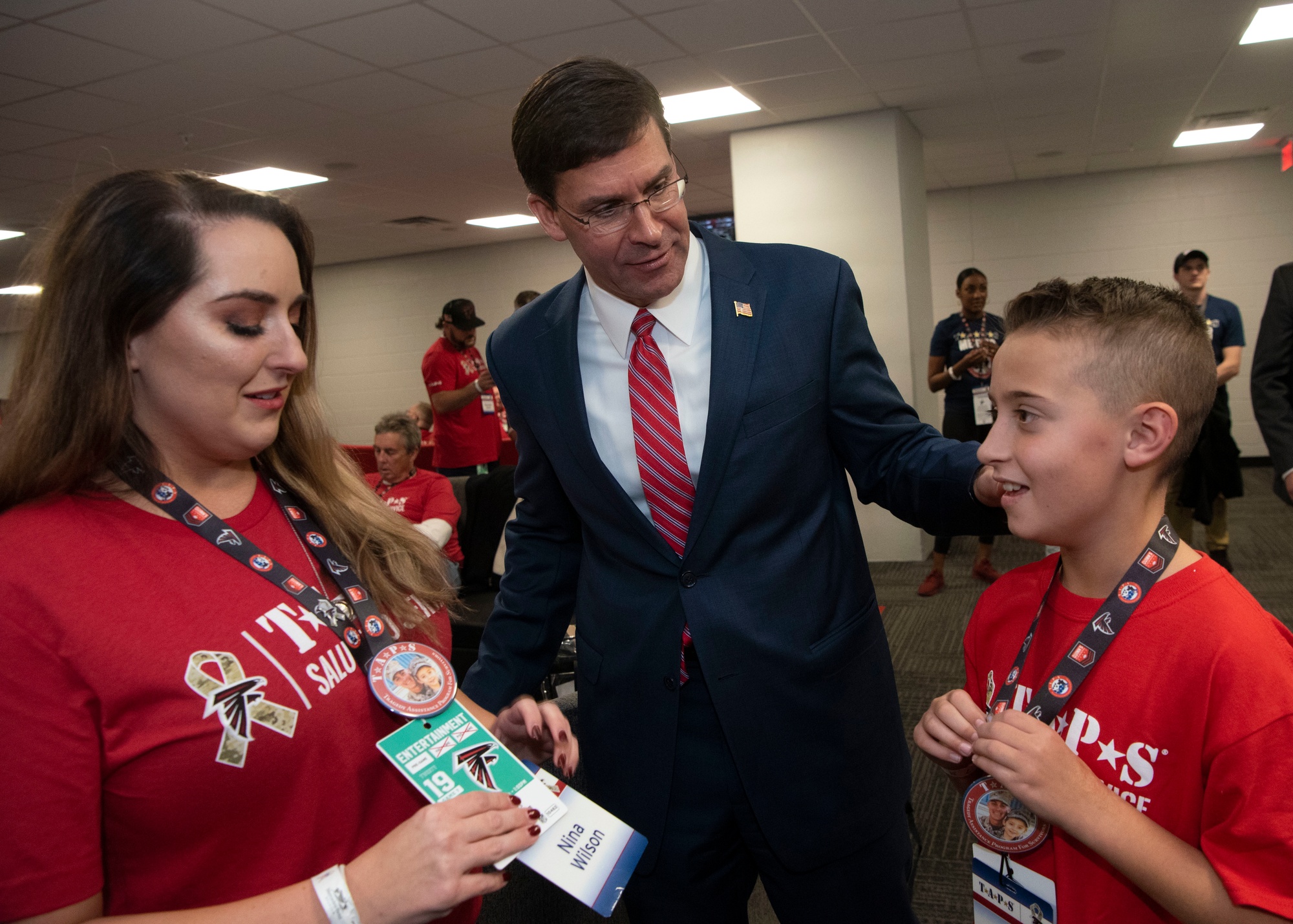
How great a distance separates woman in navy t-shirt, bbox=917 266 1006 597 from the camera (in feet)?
16.2

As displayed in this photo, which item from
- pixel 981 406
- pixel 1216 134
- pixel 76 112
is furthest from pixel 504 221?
pixel 1216 134

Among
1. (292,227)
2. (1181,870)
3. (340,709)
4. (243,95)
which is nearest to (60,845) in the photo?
(340,709)

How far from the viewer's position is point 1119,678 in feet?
3.14

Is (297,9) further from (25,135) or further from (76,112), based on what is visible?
(25,135)

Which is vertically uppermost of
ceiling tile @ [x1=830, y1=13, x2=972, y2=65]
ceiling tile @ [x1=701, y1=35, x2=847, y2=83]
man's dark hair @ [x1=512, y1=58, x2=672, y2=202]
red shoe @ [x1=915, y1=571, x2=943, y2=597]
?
ceiling tile @ [x1=701, y1=35, x2=847, y2=83]

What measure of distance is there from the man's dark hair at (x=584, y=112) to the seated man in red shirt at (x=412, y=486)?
2550mm

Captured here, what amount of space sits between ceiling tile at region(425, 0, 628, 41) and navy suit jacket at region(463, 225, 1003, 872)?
2897 mm

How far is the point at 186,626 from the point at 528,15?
3664 mm

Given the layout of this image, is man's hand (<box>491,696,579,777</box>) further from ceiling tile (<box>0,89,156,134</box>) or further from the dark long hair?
ceiling tile (<box>0,89,156,134</box>)

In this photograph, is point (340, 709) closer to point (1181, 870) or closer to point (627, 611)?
point (627, 611)

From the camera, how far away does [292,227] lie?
1.08 metres

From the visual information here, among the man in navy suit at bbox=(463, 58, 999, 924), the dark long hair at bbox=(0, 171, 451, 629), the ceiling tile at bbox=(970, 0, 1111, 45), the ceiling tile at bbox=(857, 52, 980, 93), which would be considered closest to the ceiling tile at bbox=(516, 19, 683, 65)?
the ceiling tile at bbox=(857, 52, 980, 93)

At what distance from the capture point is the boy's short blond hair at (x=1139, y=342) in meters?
0.98

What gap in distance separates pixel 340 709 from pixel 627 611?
1.51ft
